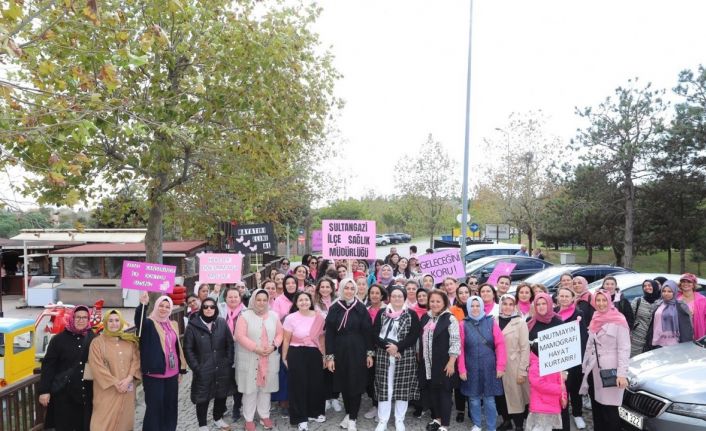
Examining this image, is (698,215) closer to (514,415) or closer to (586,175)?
(586,175)

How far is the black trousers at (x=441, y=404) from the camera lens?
6.27m

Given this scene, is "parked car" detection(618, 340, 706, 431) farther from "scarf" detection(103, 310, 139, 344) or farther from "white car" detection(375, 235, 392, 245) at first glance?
"white car" detection(375, 235, 392, 245)

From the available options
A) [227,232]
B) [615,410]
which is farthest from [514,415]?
[227,232]

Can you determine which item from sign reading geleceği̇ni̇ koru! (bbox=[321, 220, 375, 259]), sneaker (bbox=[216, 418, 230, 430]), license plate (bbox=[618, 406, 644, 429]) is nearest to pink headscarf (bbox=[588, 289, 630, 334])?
license plate (bbox=[618, 406, 644, 429])

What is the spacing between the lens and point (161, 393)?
5.80 metres

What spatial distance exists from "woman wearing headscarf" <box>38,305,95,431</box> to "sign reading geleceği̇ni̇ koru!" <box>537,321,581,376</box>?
195 inches

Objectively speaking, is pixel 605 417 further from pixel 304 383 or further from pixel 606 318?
pixel 304 383

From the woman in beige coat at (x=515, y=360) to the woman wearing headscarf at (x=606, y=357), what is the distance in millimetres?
787

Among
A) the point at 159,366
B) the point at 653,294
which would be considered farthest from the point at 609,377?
the point at 159,366

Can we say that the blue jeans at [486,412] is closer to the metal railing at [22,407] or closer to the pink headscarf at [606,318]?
the pink headscarf at [606,318]

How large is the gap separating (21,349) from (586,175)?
26018mm

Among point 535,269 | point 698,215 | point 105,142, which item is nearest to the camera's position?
point 105,142

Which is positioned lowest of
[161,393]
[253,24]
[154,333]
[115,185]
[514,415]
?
[514,415]

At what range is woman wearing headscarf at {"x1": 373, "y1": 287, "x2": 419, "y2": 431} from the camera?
6.29 metres
